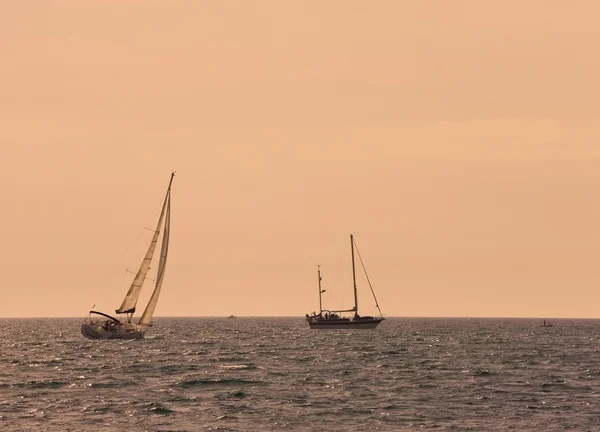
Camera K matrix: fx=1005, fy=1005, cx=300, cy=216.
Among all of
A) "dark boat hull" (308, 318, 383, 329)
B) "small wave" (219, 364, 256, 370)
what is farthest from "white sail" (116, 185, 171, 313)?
"dark boat hull" (308, 318, 383, 329)

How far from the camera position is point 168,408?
177ft

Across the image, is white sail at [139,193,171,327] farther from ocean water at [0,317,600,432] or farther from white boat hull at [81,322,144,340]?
ocean water at [0,317,600,432]

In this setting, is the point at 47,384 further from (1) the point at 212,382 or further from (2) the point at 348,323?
(2) the point at 348,323

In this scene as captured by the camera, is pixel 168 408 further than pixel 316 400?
No

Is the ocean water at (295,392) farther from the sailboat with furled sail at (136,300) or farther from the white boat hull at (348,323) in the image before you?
the white boat hull at (348,323)

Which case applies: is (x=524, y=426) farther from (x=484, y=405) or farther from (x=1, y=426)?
(x=1, y=426)

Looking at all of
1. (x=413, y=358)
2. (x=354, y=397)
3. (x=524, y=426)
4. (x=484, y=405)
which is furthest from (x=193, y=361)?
(x=524, y=426)

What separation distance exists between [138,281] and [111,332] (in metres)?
7.06

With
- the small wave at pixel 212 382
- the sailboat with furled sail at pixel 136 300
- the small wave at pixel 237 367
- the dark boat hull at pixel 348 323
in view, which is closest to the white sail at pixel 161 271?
the sailboat with furled sail at pixel 136 300

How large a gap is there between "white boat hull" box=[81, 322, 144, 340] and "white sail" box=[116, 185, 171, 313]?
8.67 feet

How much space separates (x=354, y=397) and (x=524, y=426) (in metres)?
14.1

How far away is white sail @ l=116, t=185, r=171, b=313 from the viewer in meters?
122

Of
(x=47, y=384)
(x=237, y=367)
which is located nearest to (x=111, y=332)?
(x=237, y=367)

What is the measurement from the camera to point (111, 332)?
12344 cm
